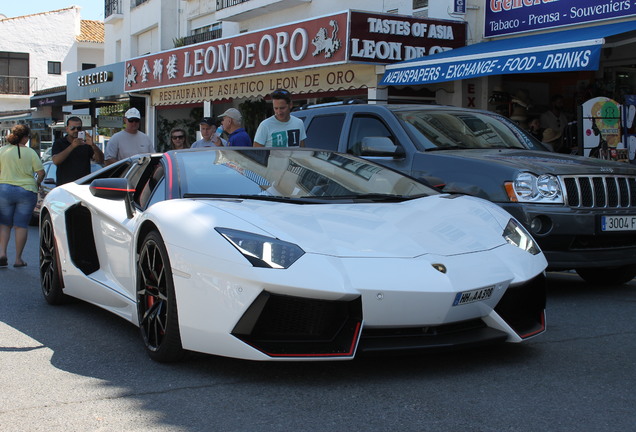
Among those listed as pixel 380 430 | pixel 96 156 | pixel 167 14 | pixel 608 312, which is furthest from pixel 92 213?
pixel 167 14

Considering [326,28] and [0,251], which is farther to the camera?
[326,28]

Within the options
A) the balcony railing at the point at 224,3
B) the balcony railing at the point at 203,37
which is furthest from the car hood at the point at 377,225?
the balcony railing at the point at 203,37

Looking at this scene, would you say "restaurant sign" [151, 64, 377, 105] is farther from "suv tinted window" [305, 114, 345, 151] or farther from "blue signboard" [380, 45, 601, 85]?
"suv tinted window" [305, 114, 345, 151]

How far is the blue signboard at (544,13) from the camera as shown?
13.0m

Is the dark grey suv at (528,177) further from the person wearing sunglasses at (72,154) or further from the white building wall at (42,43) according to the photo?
the white building wall at (42,43)

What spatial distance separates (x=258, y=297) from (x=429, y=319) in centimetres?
81

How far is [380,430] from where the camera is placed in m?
3.40

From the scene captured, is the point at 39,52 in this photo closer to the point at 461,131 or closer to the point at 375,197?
the point at 461,131

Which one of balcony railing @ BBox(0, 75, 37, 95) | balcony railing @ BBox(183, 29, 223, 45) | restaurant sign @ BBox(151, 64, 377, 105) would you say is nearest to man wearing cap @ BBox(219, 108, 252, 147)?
restaurant sign @ BBox(151, 64, 377, 105)

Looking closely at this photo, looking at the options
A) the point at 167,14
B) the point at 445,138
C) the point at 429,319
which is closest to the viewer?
the point at 429,319

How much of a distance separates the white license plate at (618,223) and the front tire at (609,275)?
0.58 metres

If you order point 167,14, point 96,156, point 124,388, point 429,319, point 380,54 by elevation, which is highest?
point 167,14

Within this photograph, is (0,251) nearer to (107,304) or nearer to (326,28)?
(107,304)

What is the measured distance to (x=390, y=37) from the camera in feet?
52.1
